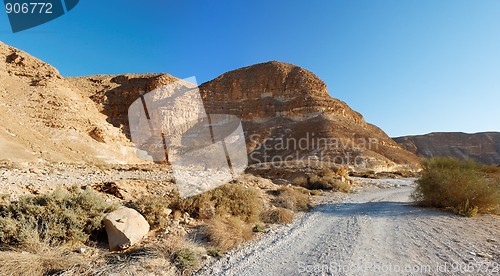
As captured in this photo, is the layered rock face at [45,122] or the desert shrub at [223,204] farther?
the layered rock face at [45,122]

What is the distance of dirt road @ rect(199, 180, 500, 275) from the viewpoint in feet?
12.5

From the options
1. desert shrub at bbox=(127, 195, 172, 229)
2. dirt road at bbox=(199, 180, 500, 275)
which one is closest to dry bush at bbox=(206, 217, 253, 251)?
dirt road at bbox=(199, 180, 500, 275)

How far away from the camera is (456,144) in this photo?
305ft

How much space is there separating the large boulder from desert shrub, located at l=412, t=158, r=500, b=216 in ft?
26.7

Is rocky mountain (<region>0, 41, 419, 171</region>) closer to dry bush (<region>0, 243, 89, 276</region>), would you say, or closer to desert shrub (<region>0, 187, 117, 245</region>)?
desert shrub (<region>0, 187, 117, 245</region>)

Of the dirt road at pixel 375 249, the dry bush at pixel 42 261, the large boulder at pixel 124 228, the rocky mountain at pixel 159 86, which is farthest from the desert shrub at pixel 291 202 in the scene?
the rocky mountain at pixel 159 86

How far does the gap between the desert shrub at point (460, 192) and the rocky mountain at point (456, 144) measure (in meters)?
92.6

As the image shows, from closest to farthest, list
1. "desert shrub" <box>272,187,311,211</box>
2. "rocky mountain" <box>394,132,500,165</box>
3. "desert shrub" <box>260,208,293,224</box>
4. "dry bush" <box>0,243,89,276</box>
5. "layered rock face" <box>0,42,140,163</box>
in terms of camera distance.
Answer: "dry bush" <box>0,243,89,276</box>
"desert shrub" <box>260,208,293,224</box>
"desert shrub" <box>272,187,311,211</box>
"layered rock face" <box>0,42,140,163</box>
"rocky mountain" <box>394,132,500,165</box>

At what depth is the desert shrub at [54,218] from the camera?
12.5 ft

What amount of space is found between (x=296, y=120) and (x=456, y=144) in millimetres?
68954

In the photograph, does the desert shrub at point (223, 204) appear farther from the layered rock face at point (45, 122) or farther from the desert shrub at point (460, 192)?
the layered rock face at point (45, 122)

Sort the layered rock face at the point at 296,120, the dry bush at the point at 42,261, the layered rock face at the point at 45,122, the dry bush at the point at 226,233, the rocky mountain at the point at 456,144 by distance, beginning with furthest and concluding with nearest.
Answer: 1. the rocky mountain at the point at 456,144
2. the layered rock face at the point at 296,120
3. the layered rock face at the point at 45,122
4. the dry bush at the point at 226,233
5. the dry bush at the point at 42,261


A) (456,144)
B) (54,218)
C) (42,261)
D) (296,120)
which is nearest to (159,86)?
(296,120)

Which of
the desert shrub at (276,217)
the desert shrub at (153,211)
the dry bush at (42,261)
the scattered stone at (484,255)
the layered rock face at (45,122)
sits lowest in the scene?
the desert shrub at (276,217)
